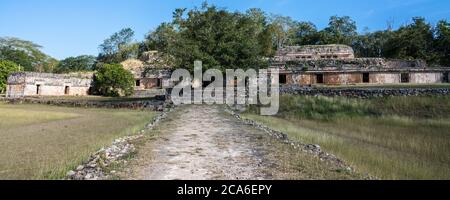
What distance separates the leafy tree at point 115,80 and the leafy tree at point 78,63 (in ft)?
92.6

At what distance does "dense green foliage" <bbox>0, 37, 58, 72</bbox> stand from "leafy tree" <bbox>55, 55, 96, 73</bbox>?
2.17 metres

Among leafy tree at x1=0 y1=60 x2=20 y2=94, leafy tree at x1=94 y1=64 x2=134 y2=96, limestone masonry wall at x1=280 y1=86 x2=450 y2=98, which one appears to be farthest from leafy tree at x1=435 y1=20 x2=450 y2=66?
leafy tree at x1=0 y1=60 x2=20 y2=94

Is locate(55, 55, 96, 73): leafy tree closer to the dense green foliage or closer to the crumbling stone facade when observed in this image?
the dense green foliage

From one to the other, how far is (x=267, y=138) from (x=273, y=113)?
1147cm

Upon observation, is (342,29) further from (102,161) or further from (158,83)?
(102,161)

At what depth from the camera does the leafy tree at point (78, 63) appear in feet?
218

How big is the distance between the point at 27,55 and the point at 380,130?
67294mm

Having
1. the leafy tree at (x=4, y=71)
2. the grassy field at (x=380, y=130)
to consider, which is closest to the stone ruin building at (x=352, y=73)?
the grassy field at (x=380, y=130)

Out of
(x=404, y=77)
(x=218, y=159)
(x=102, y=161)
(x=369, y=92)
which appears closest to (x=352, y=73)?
(x=404, y=77)

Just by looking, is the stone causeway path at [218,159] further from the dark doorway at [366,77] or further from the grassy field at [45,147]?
the dark doorway at [366,77]

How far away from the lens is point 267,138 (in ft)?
31.6

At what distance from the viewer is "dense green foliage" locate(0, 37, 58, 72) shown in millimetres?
62531

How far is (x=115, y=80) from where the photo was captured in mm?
38688
